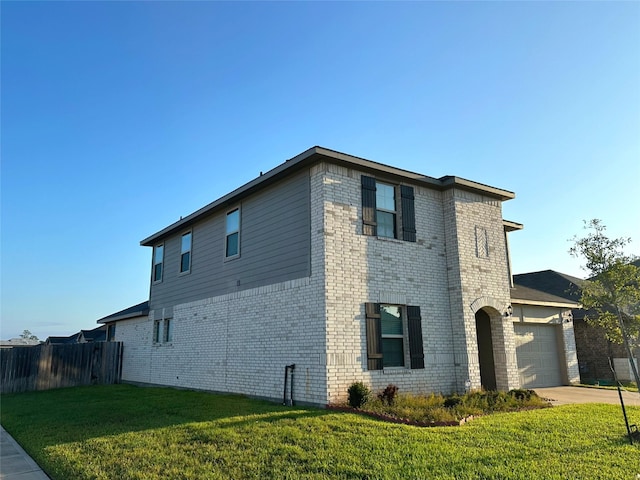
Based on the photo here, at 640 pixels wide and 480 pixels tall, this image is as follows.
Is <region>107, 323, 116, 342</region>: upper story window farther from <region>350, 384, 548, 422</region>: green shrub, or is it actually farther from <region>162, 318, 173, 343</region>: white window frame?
<region>350, 384, 548, 422</region>: green shrub

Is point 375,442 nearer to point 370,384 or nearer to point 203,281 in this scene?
point 370,384

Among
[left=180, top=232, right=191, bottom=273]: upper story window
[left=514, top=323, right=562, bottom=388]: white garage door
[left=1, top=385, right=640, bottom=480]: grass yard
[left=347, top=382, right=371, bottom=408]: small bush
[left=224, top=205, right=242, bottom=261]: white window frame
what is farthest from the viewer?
[left=180, top=232, right=191, bottom=273]: upper story window

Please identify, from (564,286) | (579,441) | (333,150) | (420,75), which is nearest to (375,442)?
(579,441)

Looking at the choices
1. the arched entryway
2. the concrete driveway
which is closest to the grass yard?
the concrete driveway

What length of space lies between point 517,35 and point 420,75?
87.9 inches

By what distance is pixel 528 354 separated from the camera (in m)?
16.0

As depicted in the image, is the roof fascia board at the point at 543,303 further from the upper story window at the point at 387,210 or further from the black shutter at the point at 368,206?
the black shutter at the point at 368,206

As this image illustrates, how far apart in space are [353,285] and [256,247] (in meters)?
3.44

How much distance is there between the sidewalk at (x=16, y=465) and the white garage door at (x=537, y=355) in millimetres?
13942

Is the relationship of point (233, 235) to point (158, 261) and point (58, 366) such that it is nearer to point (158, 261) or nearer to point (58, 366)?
point (158, 261)

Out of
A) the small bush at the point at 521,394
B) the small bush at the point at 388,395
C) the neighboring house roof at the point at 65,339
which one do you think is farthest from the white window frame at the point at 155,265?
the neighboring house roof at the point at 65,339

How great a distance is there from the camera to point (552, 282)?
70.1 feet

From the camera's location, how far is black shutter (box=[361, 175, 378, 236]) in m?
11.1

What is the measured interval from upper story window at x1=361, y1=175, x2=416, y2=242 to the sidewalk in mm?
7602
